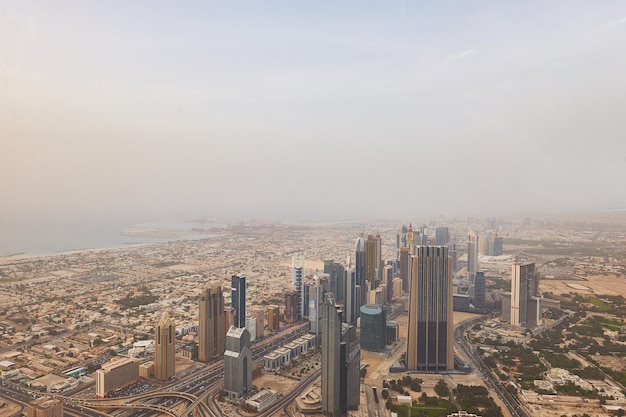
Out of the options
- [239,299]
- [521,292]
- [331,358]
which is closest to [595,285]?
[521,292]

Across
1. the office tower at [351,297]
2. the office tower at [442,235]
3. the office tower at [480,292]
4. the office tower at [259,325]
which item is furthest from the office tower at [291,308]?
the office tower at [442,235]

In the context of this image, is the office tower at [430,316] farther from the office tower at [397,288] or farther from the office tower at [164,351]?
the office tower at [397,288]

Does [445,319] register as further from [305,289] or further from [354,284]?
[305,289]

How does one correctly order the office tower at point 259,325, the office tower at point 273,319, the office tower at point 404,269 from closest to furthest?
1. the office tower at point 259,325
2. the office tower at point 273,319
3. the office tower at point 404,269

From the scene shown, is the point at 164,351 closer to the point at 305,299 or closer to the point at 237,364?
the point at 237,364

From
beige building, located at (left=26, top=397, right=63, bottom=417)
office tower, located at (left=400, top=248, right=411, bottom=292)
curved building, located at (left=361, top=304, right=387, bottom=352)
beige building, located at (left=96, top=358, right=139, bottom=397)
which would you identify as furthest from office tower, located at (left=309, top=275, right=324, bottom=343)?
office tower, located at (left=400, top=248, right=411, bottom=292)

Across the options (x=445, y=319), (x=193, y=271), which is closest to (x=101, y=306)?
(x=193, y=271)

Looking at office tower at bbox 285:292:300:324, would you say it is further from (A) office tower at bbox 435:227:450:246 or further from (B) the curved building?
(A) office tower at bbox 435:227:450:246
